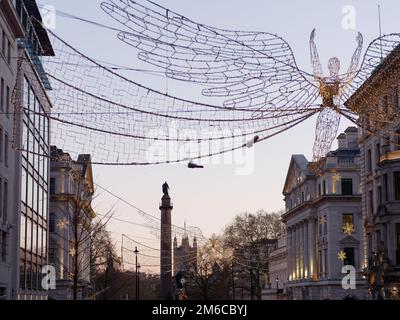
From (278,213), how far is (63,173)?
6371 cm

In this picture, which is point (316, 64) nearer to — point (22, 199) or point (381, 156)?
point (22, 199)

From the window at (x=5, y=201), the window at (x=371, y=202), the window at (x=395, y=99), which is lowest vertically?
the window at (x=395, y=99)

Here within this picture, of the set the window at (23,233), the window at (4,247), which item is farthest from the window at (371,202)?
the window at (4,247)

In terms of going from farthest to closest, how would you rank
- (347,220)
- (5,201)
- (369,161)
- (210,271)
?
(210,271) < (347,220) < (369,161) < (5,201)

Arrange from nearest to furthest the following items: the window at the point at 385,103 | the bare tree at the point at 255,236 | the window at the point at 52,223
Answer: the window at the point at 385,103, the window at the point at 52,223, the bare tree at the point at 255,236

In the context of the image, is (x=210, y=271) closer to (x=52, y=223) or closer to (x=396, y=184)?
(x=52, y=223)

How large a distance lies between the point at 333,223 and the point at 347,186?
4686 mm

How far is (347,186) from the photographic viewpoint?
94188mm

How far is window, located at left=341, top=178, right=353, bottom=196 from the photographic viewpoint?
308 ft

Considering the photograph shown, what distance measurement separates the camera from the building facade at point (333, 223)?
303 feet

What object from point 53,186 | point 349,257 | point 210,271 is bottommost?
point 210,271

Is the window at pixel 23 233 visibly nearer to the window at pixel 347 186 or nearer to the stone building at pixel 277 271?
the window at pixel 347 186

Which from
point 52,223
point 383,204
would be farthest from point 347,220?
point 383,204

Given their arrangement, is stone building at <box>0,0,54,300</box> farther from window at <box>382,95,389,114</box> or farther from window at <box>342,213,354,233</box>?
window at <box>342,213,354,233</box>
